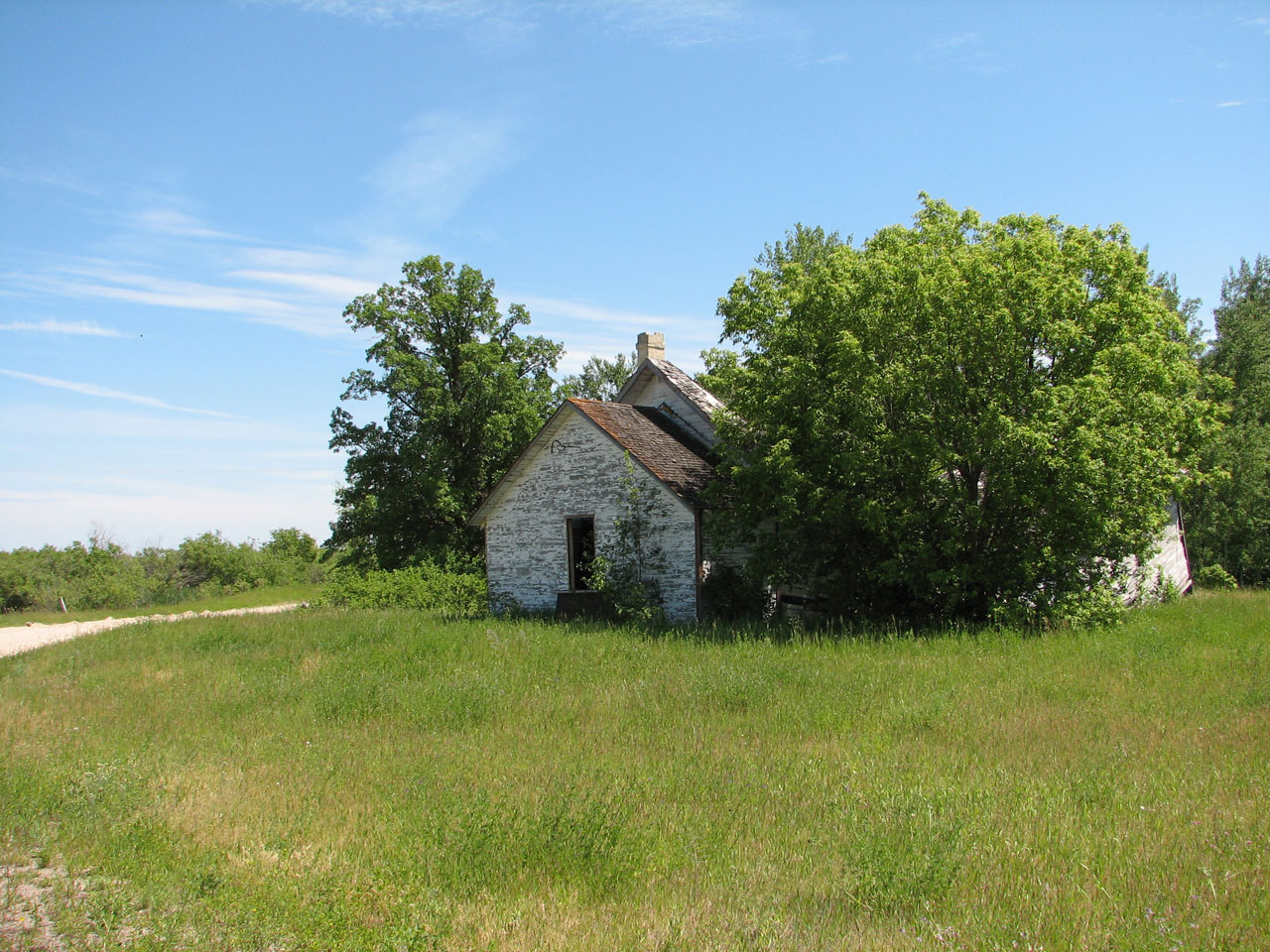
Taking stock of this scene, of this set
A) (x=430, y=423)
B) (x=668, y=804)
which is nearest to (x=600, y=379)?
(x=430, y=423)

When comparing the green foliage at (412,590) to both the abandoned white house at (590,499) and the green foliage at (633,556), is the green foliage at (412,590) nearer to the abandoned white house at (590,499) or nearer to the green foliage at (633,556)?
the abandoned white house at (590,499)

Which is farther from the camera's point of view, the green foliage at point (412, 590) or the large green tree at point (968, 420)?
the green foliage at point (412, 590)

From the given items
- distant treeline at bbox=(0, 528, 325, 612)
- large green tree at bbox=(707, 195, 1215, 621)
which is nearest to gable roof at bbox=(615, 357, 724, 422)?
large green tree at bbox=(707, 195, 1215, 621)

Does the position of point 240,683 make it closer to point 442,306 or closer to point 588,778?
point 588,778

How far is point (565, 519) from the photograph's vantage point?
21219mm

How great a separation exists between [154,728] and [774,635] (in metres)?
9.93

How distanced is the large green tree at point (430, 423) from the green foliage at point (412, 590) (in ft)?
10.2

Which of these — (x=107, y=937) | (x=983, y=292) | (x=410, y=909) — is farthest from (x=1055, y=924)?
(x=983, y=292)

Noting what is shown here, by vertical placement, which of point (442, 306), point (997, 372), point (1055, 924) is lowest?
point (1055, 924)

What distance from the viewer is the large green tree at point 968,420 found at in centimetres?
1491

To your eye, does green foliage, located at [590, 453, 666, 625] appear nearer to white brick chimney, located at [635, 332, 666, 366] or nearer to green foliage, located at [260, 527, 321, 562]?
white brick chimney, located at [635, 332, 666, 366]

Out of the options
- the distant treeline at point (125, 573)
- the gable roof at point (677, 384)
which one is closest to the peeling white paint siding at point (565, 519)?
the gable roof at point (677, 384)

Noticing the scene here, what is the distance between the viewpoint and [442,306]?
32.3 meters

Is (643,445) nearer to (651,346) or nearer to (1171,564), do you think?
(651,346)
